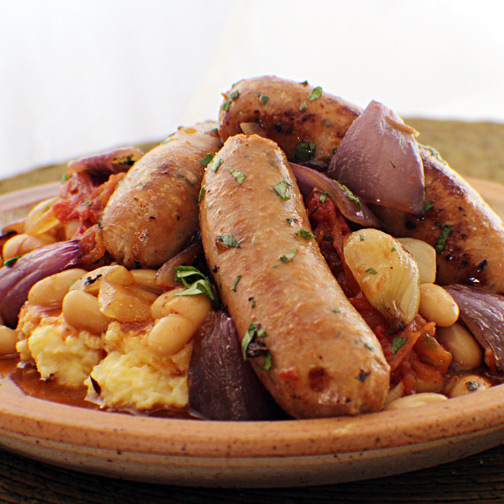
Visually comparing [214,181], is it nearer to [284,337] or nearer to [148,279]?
[148,279]

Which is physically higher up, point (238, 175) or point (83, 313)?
point (238, 175)

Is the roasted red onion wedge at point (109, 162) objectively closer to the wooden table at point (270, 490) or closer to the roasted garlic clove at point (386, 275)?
the roasted garlic clove at point (386, 275)

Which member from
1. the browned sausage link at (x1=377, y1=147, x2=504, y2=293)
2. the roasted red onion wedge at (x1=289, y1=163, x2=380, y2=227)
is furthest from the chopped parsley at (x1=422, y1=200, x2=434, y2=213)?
the roasted red onion wedge at (x1=289, y1=163, x2=380, y2=227)

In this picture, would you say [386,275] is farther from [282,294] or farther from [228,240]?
[228,240]

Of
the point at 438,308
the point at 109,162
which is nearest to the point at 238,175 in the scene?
the point at 438,308

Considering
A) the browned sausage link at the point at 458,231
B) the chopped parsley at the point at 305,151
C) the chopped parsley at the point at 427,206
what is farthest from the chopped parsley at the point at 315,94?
the chopped parsley at the point at 427,206

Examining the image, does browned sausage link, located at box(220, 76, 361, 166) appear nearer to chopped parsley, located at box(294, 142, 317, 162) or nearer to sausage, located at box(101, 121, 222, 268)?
chopped parsley, located at box(294, 142, 317, 162)
